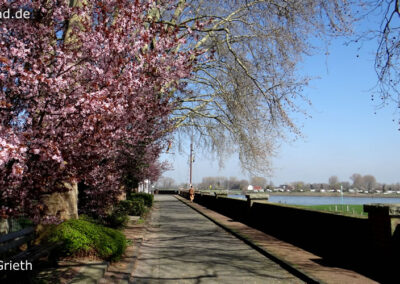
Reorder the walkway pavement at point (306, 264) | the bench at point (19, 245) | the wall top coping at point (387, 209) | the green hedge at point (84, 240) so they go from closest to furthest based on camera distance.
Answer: the bench at point (19, 245) → the walkway pavement at point (306, 264) → the wall top coping at point (387, 209) → the green hedge at point (84, 240)

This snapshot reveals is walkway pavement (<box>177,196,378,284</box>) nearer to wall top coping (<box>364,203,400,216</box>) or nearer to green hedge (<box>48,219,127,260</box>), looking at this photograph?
wall top coping (<box>364,203,400,216</box>)

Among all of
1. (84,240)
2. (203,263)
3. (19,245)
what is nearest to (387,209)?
(203,263)

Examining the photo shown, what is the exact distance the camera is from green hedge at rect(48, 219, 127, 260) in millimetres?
8586

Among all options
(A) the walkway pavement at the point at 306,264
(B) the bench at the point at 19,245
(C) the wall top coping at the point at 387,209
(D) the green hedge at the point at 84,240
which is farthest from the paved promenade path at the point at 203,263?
(C) the wall top coping at the point at 387,209

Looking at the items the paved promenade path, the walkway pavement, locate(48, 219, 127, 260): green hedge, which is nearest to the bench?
locate(48, 219, 127, 260): green hedge

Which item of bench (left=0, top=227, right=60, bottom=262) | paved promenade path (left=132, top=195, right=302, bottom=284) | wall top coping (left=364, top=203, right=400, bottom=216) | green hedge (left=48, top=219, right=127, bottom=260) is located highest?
wall top coping (left=364, top=203, right=400, bottom=216)

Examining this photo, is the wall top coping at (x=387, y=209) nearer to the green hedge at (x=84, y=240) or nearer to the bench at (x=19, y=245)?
the green hedge at (x=84, y=240)

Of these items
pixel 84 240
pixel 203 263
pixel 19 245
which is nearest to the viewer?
pixel 19 245

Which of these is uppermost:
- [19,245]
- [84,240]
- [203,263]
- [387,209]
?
[387,209]

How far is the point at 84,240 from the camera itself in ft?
28.8

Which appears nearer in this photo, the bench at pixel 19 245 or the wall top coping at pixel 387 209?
the bench at pixel 19 245

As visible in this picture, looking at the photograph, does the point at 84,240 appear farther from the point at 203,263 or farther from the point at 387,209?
the point at 387,209

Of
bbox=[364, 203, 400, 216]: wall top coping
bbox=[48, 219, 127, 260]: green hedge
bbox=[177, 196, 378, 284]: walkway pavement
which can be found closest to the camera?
bbox=[177, 196, 378, 284]: walkway pavement

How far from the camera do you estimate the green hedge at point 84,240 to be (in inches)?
338
